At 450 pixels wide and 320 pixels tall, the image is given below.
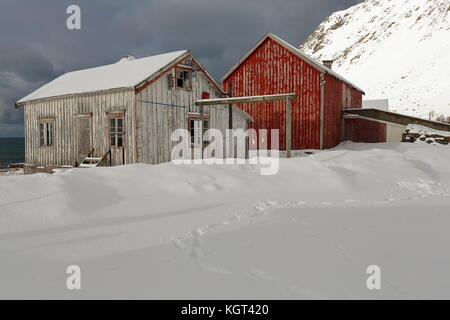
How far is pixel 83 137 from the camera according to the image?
1465 cm

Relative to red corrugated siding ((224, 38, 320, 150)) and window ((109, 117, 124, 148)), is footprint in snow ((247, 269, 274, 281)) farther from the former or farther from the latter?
red corrugated siding ((224, 38, 320, 150))

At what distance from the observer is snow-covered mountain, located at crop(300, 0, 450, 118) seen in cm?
4150

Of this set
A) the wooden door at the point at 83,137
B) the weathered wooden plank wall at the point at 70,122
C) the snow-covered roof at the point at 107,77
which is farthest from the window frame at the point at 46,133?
the wooden door at the point at 83,137

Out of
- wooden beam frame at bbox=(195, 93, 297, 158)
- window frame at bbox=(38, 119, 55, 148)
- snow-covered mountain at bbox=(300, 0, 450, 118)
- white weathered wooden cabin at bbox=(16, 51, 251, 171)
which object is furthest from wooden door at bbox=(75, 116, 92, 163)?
snow-covered mountain at bbox=(300, 0, 450, 118)

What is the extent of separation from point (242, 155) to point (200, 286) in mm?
13584

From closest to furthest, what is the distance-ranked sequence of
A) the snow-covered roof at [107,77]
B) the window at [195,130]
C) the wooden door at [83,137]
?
the snow-covered roof at [107,77] < the wooden door at [83,137] < the window at [195,130]

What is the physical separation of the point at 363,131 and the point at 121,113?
1745 cm

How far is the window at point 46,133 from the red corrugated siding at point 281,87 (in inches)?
444

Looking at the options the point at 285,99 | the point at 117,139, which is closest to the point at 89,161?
the point at 117,139

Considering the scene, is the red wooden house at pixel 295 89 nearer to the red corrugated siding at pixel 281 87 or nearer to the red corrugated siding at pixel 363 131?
the red corrugated siding at pixel 281 87

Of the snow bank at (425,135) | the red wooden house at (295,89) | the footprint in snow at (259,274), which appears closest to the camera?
the footprint in snow at (259,274)

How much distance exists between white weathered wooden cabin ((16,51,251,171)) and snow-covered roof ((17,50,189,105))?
0.17 ft

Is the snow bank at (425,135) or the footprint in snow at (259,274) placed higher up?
the snow bank at (425,135)

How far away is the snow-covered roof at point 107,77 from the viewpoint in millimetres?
13789
